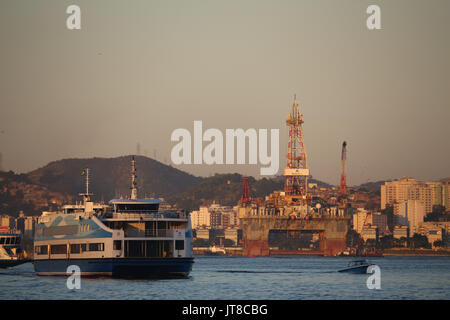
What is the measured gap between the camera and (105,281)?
7181 centimetres

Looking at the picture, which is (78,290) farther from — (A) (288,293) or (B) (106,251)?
(A) (288,293)

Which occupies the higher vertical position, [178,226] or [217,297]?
[178,226]

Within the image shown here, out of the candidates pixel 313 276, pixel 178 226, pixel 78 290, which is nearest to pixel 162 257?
pixel 178 226

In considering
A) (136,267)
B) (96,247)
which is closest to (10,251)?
(96,247)

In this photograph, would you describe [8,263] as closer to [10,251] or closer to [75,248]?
[10,251]

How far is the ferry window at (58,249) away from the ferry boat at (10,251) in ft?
79.8

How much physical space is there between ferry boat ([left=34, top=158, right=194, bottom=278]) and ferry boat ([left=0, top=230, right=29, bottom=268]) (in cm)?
2801

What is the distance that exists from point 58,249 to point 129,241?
9.94 meters

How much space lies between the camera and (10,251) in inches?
4257

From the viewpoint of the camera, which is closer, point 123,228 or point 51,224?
point 123,228

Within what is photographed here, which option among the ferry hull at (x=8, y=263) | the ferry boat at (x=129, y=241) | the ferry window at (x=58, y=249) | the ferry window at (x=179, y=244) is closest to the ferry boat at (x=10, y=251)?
the ferry hull at (x=8, y=263)
